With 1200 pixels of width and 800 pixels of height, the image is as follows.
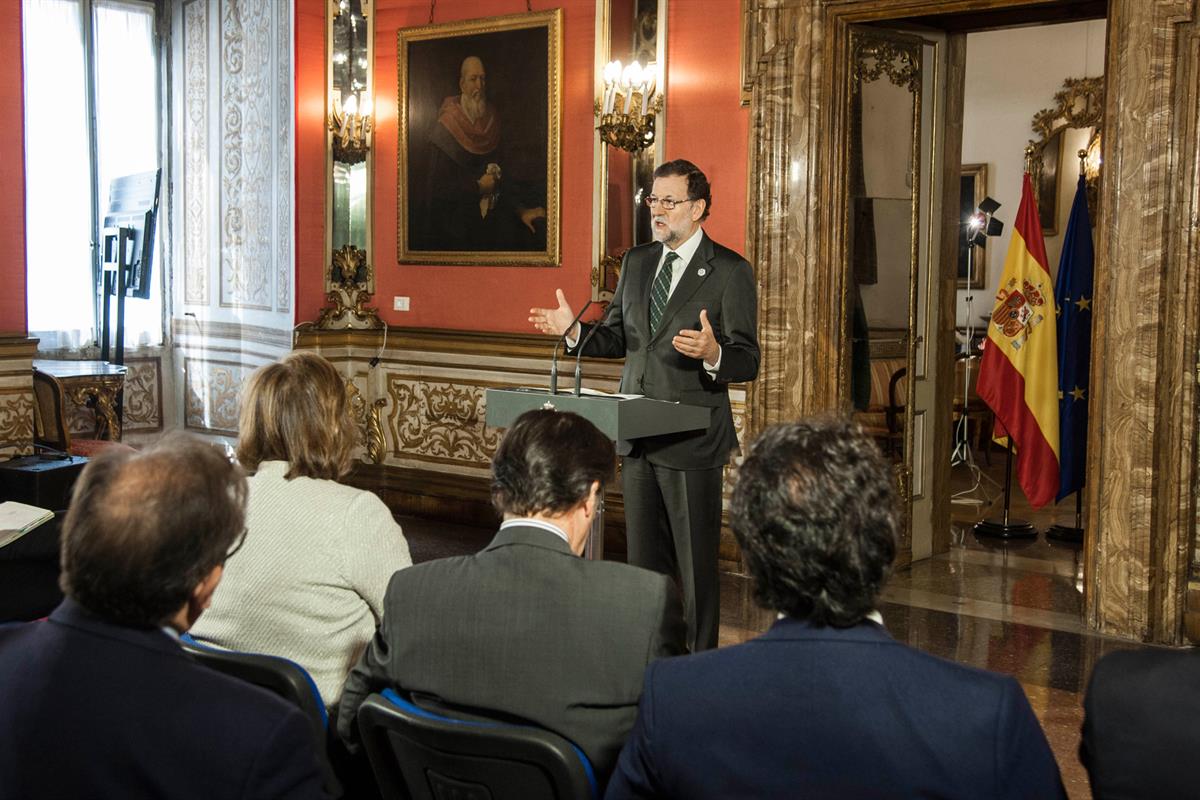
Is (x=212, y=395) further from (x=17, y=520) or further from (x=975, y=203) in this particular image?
(x=975, y=203)

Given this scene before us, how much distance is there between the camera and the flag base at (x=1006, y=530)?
7.52 meters

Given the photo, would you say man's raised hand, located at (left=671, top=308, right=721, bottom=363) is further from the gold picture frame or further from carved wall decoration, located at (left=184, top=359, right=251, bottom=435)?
the gold picture frame

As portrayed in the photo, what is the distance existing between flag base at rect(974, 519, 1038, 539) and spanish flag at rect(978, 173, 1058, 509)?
1.48 feet

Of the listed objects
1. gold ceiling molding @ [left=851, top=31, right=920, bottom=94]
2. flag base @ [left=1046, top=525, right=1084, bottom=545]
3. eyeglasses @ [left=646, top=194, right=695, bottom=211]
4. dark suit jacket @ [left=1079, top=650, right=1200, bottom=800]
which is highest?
gold ceiling molding @ [left=851, top=31, right=920, bottom=94]

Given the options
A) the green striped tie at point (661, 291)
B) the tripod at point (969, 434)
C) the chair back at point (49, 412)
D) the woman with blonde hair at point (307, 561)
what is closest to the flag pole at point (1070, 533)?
the tripod at point (969, 434)

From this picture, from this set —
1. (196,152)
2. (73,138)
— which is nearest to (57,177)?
(73,138)

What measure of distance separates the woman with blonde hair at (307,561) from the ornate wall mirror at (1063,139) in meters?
8.99

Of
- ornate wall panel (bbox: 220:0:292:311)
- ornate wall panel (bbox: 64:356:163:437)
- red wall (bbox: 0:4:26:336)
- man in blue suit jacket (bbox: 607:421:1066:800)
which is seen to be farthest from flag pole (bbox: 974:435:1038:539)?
ornate wall panel (bbox: 64:356:163:437)

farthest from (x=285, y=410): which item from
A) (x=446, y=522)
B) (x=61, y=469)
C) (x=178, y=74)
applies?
(x=178, y=74)

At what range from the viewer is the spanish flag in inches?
275

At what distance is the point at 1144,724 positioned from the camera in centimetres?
161

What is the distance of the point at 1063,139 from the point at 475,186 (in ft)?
18.6

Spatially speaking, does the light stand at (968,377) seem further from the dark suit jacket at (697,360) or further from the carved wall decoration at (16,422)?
the carved wall decoration at (16,422)

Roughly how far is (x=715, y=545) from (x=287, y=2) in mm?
5447
